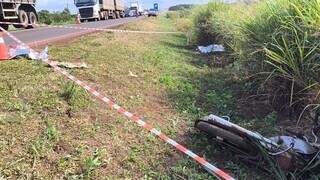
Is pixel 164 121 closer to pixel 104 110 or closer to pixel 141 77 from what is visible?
pixel 104 110

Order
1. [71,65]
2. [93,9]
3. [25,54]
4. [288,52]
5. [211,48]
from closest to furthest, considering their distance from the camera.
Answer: [288,52] < [71,65] < [25,54] < [211,48] < [93,9]

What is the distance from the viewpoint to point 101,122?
5.53m

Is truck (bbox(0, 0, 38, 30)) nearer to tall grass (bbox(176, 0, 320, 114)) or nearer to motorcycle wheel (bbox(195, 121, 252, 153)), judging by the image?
tall grass (bbox(176, 0, 320, 114))

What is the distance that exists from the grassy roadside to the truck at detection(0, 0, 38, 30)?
42.1 feet

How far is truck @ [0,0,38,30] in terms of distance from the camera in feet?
66.9

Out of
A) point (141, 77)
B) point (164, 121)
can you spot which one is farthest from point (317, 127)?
point (141, 77)

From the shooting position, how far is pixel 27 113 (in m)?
5.33

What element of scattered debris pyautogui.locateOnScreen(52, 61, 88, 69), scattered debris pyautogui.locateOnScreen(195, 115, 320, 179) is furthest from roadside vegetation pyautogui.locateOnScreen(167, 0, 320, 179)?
scattered debris pyautogui.locateOnScreen(52, 61, 88, 69)

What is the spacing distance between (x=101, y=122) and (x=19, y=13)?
17630mm

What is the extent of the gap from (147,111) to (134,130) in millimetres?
913

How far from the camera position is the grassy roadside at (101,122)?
4.54m

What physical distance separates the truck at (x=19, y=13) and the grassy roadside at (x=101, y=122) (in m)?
12.8

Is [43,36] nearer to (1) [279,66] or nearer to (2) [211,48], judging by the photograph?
(2) [211,48]

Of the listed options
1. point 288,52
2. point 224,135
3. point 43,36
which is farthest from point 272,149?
point 43,36
